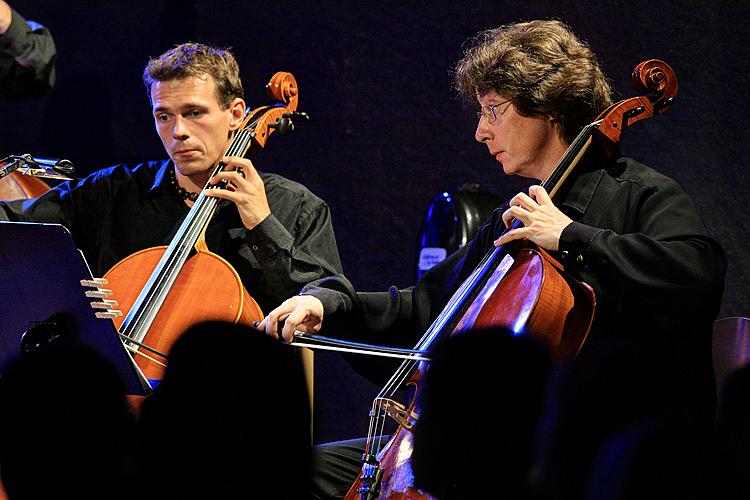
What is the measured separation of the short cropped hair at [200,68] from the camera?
251 cm

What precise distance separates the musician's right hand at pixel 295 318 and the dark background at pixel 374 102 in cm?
105

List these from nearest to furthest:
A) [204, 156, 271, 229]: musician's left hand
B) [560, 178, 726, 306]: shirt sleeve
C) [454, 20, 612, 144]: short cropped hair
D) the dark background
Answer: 1. [560, 178, 726, 306]: shirt sleeve
2. [454, 20, 612, 144]: short cropped hair
3. [204, 156, 271, 229]: musician's left hand
4. the dark background

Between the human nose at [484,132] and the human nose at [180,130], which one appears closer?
the human nose at [484,132]

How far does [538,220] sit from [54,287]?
88 cm

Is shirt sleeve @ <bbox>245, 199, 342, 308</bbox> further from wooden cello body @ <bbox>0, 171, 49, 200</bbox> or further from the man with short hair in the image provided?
wooden cello body @ <bbox>0, 171, 49, 200</bbox>

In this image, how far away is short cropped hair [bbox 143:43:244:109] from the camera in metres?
2.51

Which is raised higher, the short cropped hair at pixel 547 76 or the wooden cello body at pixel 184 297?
the short cropped hair at pixel 547 76

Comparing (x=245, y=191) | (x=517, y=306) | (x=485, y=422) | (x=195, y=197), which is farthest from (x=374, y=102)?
(x=485, y=422)

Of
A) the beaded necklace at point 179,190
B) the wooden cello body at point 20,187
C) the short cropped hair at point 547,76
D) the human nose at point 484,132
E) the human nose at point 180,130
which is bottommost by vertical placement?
the wooden cello body at point 20,187

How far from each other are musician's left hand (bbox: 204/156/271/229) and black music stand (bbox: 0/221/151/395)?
2.40ft

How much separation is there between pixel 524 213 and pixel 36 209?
1.51 meters

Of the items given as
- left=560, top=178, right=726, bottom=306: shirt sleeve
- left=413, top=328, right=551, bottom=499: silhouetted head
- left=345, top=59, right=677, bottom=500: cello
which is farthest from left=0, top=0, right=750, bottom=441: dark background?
left=413, top=328, right=551, bottom=499: silhouetted head

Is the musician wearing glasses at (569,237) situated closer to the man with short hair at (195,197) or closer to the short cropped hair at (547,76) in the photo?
the short cropped hair at (547,76)

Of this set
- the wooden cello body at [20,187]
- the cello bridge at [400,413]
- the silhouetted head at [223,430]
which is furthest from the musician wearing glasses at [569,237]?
the wooden cello body at [20,187]
